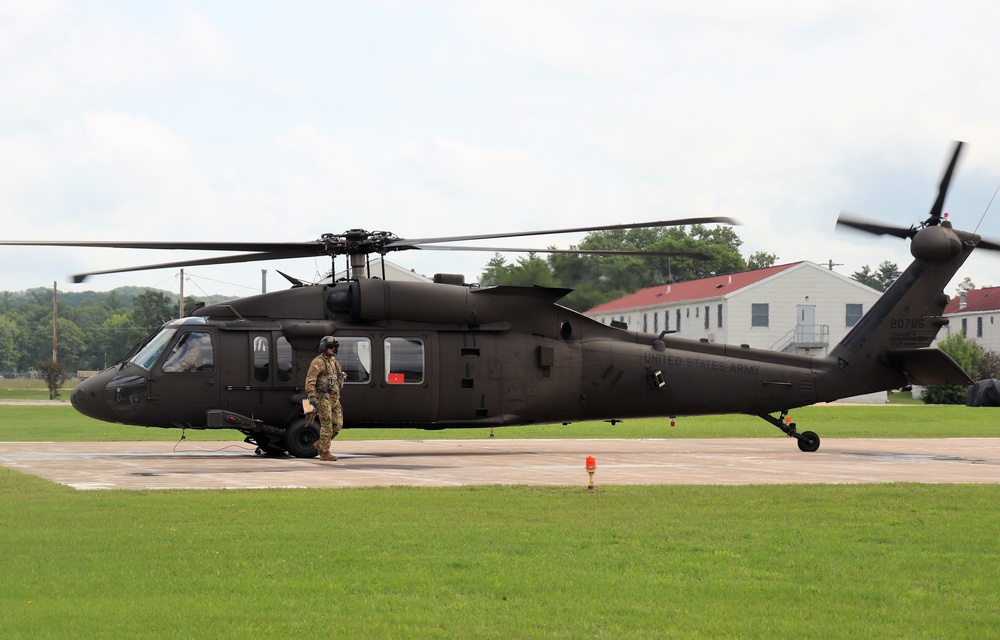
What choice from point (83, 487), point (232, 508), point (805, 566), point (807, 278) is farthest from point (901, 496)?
point (807, 278)

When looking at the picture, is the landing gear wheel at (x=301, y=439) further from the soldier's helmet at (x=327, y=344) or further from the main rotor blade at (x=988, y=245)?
the main rotor blade at (x=988, y=245)

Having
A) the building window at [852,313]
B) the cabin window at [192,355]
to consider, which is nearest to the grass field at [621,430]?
the cabin window at [192,355]

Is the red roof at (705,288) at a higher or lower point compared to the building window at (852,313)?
higher

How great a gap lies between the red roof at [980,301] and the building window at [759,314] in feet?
111

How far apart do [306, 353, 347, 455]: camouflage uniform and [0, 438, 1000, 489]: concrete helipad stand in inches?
28.9

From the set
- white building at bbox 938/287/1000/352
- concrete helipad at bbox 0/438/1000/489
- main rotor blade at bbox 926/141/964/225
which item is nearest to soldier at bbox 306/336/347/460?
concrete helipad at bbox 0/438/1000/489

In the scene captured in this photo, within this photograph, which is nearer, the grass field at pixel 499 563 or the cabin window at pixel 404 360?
the grass field at pixel 499 563

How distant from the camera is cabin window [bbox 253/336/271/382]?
900 inches

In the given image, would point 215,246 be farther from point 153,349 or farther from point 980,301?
point 980,301

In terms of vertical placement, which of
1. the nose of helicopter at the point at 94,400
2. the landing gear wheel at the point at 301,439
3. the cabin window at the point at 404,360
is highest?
the cabin window at the point at 404,360

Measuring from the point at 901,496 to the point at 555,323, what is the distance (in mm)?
10613

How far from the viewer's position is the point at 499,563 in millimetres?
10242

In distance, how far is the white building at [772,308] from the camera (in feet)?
250

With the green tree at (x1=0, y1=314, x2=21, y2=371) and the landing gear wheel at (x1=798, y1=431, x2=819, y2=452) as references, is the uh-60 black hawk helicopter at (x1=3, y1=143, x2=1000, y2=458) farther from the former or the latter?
the green tree at (x1=0, y1=314, x2=21, y2=371)
